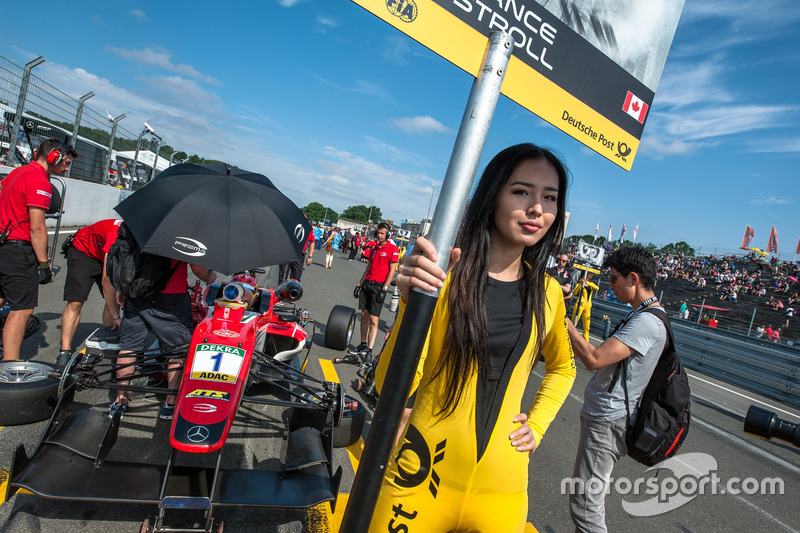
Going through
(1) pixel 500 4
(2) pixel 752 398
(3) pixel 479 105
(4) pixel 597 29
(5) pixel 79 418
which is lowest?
(5) pixel 79 418

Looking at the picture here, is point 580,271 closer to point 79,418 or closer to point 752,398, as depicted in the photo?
point 752,398

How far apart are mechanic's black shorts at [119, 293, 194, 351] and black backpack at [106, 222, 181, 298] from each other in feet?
0.54

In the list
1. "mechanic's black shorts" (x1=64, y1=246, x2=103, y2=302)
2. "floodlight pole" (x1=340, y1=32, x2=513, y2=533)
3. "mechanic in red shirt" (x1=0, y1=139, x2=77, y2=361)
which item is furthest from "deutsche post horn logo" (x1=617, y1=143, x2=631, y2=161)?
"mechanic's black shorts" (x1=64, y1=246, x2=103, y2=302)

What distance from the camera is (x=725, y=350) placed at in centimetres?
1152

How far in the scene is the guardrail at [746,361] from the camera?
9938 mm

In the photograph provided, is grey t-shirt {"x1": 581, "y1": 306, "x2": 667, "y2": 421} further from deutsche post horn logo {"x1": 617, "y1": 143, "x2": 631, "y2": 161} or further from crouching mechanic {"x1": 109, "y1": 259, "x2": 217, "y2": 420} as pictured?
crouching mechanic {"x1": 109, "y1": 259, "x2": 217, "y2": 420}

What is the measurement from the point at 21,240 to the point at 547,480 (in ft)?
16.4

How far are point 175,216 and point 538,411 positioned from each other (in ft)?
8.90

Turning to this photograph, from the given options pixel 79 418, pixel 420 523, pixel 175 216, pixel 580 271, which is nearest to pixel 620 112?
pixel 420 523

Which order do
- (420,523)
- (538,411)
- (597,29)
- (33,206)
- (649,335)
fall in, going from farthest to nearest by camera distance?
(33,206) → (649,335) → (597,29) → (538,411) → (420,523)

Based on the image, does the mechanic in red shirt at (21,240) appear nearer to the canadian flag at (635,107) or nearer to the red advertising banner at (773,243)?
the canadian flag at (635,107)

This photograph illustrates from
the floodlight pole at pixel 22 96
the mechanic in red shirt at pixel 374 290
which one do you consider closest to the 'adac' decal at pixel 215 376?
the mechanic in red shirt at pixel 374 290

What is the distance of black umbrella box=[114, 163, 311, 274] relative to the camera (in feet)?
10.3

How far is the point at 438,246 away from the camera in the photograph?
100 cm
